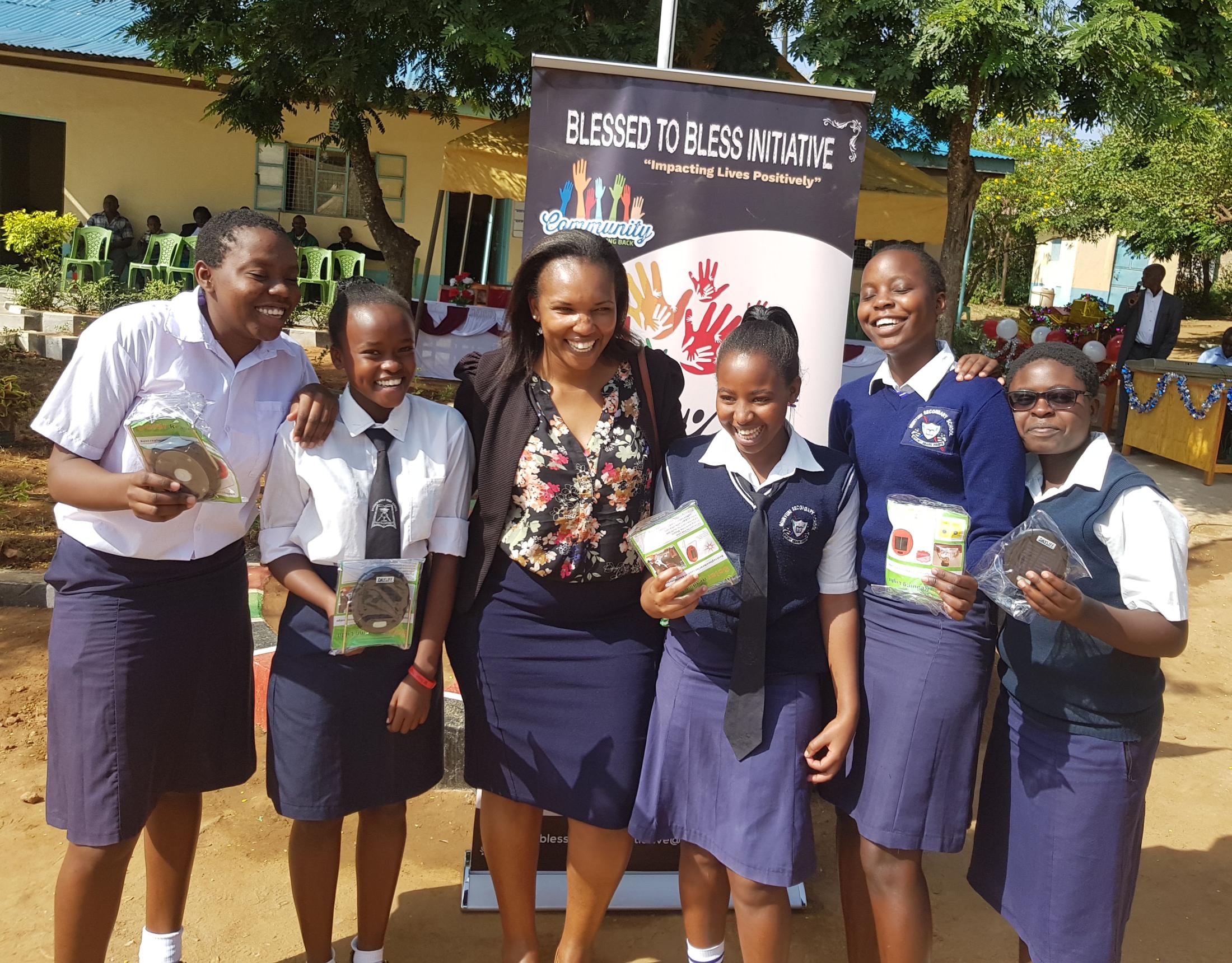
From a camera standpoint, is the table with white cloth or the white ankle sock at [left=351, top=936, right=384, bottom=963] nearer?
the white ankle sock at [left=351, top=936, right=384, bottom=963]

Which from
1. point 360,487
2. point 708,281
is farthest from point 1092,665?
point 708,281

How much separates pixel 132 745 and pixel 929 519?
184 centimetres

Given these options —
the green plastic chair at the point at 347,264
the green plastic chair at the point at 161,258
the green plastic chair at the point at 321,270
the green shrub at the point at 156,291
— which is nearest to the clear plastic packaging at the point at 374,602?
the green shrub at the point at 156,291

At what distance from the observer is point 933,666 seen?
2.33 meters

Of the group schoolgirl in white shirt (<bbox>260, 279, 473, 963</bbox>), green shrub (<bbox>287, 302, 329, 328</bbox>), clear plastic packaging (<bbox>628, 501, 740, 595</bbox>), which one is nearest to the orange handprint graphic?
schoolgirl in white shirt (<bbox>260, 279, 473, 963</bbox>)

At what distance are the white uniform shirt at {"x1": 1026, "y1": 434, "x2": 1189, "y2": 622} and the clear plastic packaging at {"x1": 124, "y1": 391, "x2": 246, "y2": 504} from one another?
183 centimetres

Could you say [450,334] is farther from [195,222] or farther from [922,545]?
[922,545]

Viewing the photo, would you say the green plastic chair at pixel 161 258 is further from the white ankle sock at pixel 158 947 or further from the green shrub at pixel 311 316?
the white ankle sock at pixel 158 947

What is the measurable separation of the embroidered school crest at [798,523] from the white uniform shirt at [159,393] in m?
1.21

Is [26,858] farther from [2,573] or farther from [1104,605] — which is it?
[1104,605]

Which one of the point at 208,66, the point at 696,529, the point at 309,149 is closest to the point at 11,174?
the point at 309,149

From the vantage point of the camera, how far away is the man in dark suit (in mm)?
11141

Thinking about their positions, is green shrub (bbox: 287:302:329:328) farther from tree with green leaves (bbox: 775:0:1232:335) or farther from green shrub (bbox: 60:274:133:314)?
tree with green leaves (bbox: 775:0:1232:335)

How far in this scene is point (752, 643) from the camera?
91.0 inches
